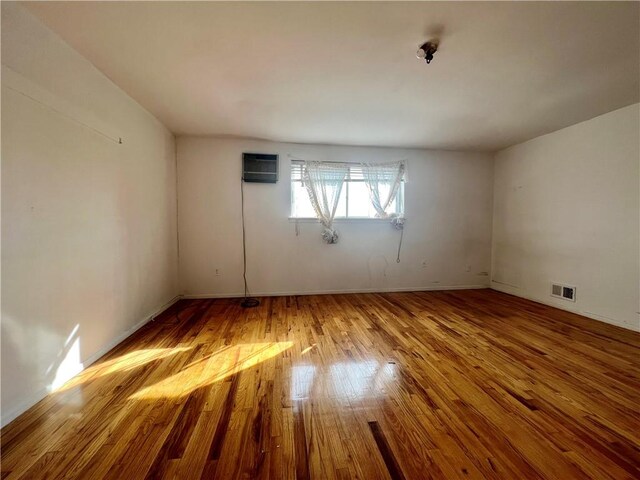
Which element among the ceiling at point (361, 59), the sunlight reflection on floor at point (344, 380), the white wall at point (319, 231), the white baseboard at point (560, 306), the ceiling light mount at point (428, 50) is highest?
the ceiling at point (361, 59)

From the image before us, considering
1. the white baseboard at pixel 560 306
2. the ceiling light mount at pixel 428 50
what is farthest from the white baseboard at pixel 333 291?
the ceiling light mount at pixel 428 50

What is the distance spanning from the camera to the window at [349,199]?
3.88 metres

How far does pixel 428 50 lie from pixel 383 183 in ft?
7.97

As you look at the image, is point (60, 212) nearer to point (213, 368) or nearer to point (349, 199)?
point (213, 368)

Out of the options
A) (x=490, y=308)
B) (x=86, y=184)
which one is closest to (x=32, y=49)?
(x=86, y=184)

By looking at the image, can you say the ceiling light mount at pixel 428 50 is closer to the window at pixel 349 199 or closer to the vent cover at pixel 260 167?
the window at pixel 349 199

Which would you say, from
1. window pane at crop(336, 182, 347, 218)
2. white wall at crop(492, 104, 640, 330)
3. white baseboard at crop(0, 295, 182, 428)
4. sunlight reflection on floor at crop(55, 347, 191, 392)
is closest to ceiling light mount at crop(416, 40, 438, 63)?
window pane at crop(336, 182, 347, 218)

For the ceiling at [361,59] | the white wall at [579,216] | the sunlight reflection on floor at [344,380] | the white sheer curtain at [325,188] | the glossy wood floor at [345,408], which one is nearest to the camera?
the glossy wood floor at [345,408]

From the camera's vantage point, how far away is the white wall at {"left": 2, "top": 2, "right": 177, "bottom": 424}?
136 cm

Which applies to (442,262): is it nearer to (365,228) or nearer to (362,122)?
(365,228)

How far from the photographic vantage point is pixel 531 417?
1384 mm

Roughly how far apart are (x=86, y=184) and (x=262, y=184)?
2.14 m

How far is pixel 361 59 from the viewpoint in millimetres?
1829

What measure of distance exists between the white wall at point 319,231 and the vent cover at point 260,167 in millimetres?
96
